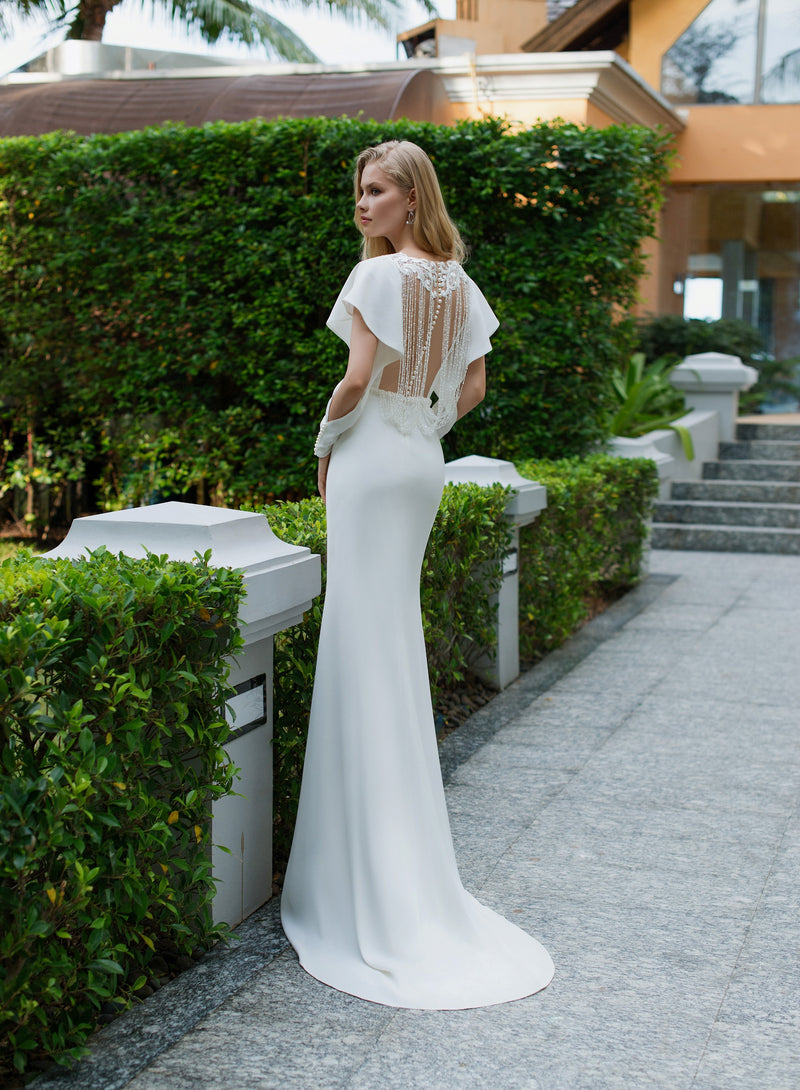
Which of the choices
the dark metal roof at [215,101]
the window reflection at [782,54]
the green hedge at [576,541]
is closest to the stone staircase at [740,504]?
the green hedge at [576,541]

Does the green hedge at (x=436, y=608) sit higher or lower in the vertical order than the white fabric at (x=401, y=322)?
lower

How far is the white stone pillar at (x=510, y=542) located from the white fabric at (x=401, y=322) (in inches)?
91.1

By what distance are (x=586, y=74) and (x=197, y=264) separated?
4.89 m

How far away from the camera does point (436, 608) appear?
473 cm

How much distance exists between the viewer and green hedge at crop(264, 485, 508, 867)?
354cm

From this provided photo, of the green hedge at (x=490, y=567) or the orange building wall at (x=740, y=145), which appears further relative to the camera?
the orange building wall at (x=740, y=145)

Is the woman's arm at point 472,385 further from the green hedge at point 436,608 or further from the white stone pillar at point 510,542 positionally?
the white stone pillar at point 510,542

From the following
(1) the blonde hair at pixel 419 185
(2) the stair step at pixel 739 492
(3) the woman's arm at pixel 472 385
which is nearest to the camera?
(1) the blonde hair at pixel 419 185

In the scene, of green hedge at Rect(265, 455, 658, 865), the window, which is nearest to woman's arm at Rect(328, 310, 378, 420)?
green hedge at Rect(265, 455, 658, 865)

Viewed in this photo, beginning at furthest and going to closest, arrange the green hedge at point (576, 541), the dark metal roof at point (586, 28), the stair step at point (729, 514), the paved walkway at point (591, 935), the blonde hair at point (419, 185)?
1. the dark metal roof at point (586, 28)
2. the stair step at point (729, 514)
3. the green hedge at point (576, 541)
4. the blonde hair at point (419, 185)
5. the paved walkway at point (591, 935)

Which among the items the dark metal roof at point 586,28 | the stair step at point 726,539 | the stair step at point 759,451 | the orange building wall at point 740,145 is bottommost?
the stair step at point 726,539

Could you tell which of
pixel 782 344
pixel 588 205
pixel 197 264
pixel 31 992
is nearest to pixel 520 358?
pixel 588 205

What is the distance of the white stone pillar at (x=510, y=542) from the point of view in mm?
5656

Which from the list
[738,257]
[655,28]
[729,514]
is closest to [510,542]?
[729,514]
